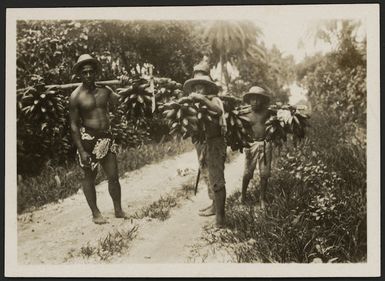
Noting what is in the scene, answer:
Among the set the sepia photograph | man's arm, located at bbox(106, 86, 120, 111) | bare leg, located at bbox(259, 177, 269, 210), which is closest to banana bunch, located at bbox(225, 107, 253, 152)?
the sepia photograph

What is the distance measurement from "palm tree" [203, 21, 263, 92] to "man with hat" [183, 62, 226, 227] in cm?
12

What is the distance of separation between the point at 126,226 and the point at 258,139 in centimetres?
94

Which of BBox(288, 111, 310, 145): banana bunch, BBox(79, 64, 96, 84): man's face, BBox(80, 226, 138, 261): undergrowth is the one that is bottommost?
BBox(80, 226, 138, 261): undergrowth

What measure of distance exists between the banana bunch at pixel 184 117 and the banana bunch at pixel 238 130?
Answer: 0.17m

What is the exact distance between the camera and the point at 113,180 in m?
3.08

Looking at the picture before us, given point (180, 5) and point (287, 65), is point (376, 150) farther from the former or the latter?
point (180, 5)

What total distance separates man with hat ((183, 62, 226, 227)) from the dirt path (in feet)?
0.16

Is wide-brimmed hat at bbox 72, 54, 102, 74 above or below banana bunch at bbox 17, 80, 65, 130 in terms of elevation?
above

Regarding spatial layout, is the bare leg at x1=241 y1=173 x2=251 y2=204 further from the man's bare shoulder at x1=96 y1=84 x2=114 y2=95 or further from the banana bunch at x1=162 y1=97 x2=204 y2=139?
the man's bare shoulder at x1=96 y1=84 x2=114 y2=95

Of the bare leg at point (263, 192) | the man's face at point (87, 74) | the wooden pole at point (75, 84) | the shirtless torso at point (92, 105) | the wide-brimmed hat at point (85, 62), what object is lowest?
the bare leg at point (263, 192)

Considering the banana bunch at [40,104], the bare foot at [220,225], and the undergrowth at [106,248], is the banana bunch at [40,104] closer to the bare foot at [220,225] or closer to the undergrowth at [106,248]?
the undergrowth at [106,248]

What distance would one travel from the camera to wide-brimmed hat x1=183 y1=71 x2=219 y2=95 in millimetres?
3049

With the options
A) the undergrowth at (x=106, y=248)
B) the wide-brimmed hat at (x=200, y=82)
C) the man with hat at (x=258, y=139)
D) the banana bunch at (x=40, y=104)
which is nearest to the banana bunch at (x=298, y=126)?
the man with hat at (x=258, y=139)

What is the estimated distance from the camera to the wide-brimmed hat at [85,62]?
3068mm
